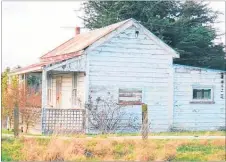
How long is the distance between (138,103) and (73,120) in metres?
3.06

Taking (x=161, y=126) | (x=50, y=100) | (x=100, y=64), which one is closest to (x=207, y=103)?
(x=161, y=126)

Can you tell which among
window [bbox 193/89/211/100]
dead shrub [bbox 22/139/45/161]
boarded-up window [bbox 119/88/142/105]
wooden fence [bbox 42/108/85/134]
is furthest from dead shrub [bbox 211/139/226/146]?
window [bbox 193/89/211/100]

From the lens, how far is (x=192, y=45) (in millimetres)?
31188

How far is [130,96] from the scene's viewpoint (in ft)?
70.9

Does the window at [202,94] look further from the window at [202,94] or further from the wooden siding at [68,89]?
the wooden siding at [68,89]

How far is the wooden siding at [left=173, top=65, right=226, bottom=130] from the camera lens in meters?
22.9

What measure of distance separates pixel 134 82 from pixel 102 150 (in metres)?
8.53

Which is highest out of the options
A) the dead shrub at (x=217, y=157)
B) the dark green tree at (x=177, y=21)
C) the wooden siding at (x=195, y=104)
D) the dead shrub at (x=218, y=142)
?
the dark green tree at (x=177, y=21)

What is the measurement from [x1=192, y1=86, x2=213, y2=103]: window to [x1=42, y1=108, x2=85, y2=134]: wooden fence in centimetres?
554

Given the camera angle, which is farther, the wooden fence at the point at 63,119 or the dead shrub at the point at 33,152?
the wooden fence at the point at 63,119

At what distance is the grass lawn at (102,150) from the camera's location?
41.4ft

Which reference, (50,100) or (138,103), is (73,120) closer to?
(138,103)

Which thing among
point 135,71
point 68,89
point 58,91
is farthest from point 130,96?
point 58,91

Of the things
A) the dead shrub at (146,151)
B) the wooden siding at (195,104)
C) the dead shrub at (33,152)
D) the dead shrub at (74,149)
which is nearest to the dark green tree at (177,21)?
the wooden siding at (195,104)
